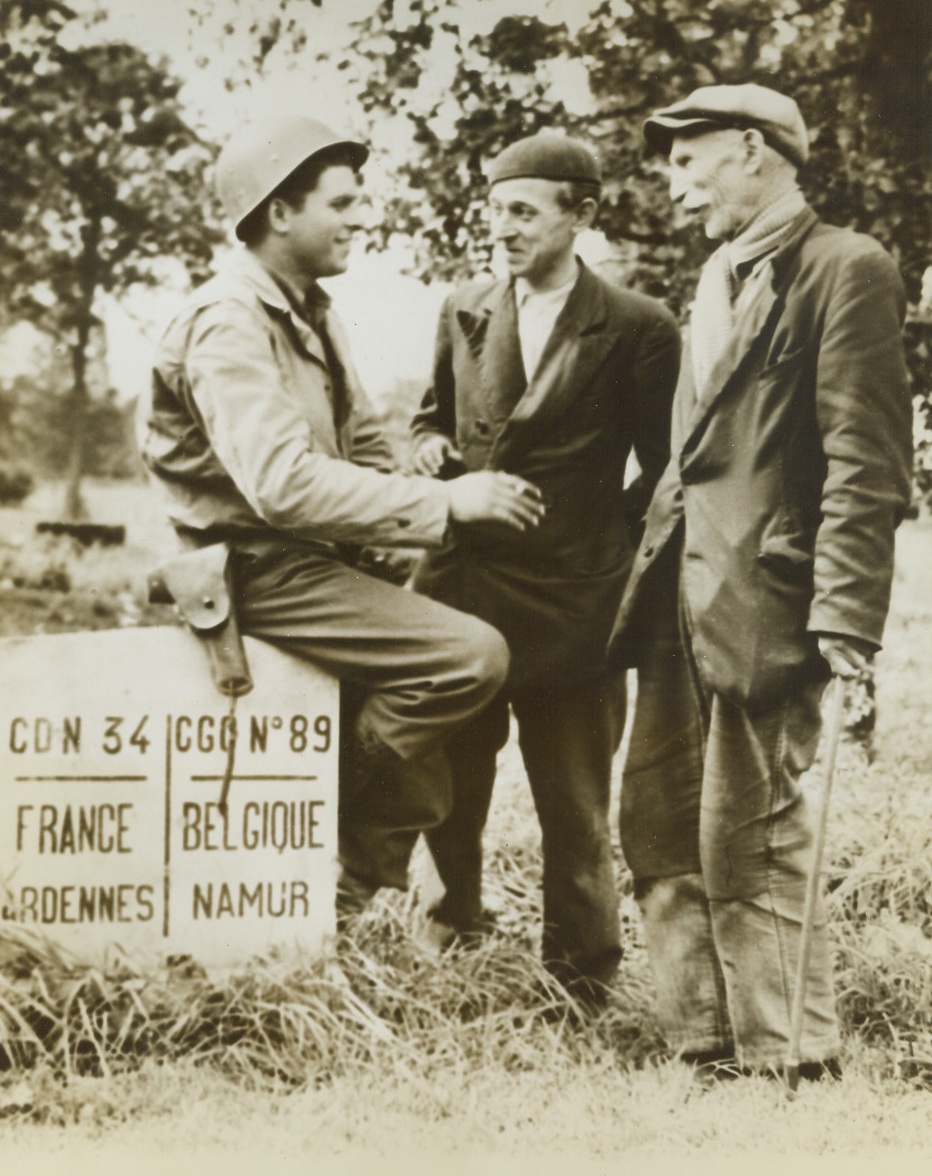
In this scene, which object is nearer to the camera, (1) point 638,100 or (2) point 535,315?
(2) point 535,315

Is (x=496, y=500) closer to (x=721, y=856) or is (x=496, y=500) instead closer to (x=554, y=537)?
(x=554, y=537)

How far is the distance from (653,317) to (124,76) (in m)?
1.32

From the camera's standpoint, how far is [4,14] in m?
3.25

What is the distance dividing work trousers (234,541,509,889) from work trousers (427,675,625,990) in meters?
0.10

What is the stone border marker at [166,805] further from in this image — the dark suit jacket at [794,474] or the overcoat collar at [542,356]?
the dark suit jacket at [794,474]

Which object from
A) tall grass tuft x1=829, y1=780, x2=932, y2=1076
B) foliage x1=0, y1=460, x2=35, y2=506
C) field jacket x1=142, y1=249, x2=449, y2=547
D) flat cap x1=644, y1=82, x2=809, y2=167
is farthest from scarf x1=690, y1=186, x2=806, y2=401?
foliage x1=0, y1=460, x2=35, y2=506

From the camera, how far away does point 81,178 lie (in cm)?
325

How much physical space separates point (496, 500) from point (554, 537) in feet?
0.52

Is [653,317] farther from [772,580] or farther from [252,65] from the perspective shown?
[252,65]

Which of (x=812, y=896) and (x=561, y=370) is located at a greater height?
(x=561, y=370)

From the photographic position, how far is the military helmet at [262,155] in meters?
3.18

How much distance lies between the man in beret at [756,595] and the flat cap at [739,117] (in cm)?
8

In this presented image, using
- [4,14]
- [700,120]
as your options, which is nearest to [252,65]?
[4,14]

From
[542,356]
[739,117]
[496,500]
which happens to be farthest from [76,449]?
[739,117]
